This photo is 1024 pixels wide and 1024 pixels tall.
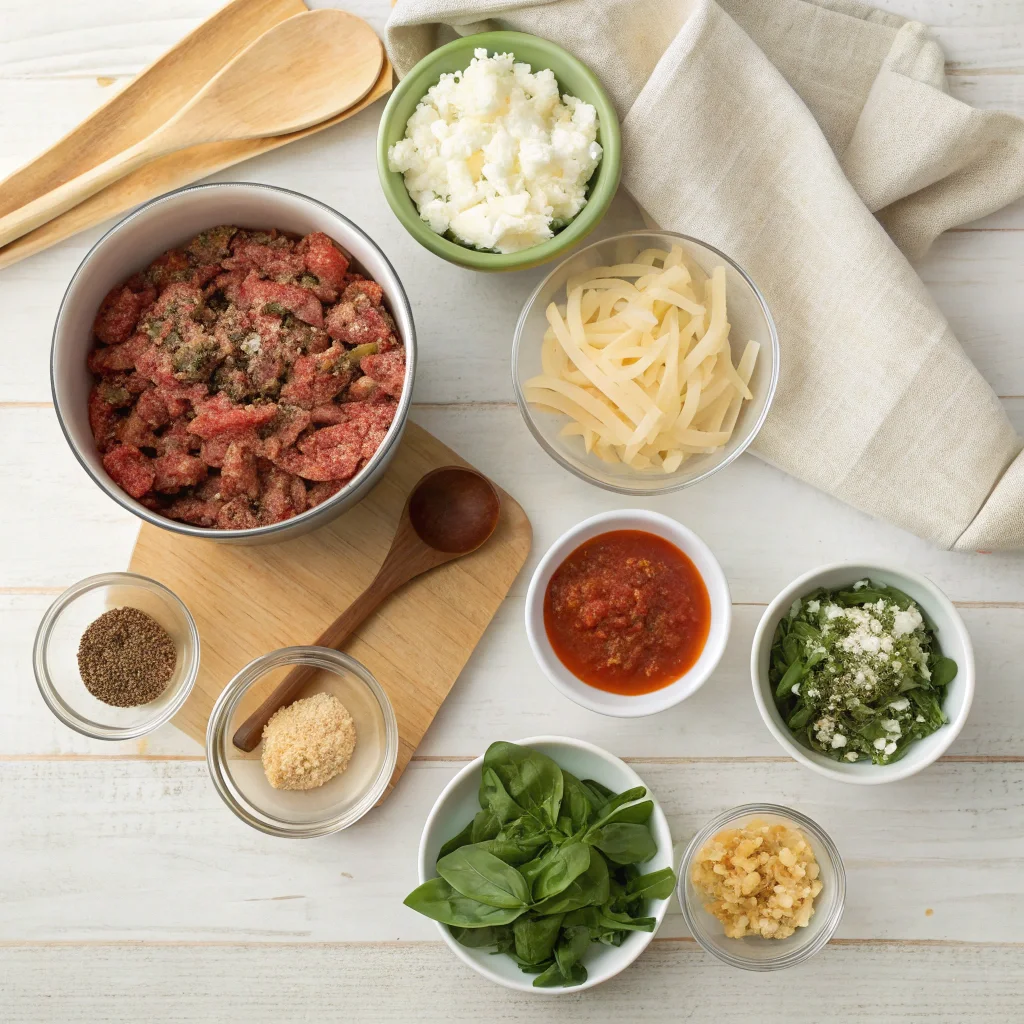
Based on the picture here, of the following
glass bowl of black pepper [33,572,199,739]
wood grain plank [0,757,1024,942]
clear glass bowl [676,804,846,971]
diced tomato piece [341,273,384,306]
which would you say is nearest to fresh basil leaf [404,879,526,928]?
wood grain plank [0,757,1024,942]

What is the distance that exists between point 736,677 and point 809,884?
428 millimetres

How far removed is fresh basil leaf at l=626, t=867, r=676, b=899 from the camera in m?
1.71

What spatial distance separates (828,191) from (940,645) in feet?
3.12

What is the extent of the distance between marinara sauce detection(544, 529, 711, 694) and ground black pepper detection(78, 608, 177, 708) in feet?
2.63

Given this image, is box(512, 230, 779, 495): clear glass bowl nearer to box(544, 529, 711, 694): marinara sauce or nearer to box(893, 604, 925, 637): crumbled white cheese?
box(544, 529, 711, 694): marinara sauce

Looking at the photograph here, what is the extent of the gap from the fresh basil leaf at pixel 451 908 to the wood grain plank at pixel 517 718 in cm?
29

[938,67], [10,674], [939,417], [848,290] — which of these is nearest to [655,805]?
[939,417]

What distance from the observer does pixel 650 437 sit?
5.84 feet

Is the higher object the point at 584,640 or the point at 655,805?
the point at 584,640

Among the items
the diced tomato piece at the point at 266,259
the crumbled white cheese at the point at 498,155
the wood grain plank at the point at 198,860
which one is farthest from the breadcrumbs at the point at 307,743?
the crumbled white cheese at the point at 498,155

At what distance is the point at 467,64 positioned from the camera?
1801 mm

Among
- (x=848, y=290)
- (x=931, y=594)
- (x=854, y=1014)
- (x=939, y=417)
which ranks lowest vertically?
(x=854, y=1014)

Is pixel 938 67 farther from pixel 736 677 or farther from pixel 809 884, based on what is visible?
pixel 809 884

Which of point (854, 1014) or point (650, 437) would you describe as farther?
point (854, 1014)
